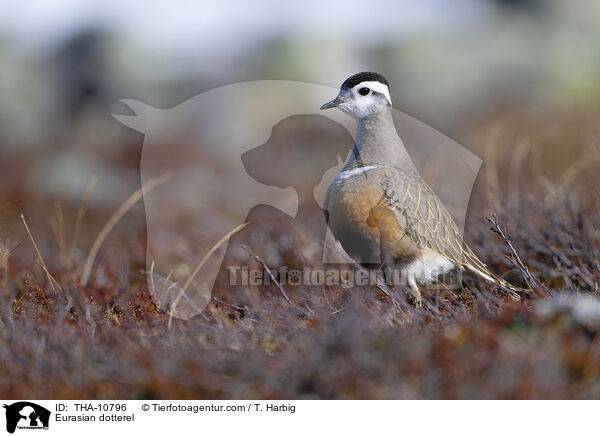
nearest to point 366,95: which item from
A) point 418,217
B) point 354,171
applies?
point 354,171

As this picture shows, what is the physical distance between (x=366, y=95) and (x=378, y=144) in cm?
41

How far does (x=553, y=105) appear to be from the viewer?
573 inches

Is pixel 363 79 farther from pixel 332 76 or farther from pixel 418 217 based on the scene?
pixel 332 76

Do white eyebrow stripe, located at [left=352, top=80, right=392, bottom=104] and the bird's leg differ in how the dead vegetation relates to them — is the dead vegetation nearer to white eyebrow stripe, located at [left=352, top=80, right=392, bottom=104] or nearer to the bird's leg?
the bird's leg

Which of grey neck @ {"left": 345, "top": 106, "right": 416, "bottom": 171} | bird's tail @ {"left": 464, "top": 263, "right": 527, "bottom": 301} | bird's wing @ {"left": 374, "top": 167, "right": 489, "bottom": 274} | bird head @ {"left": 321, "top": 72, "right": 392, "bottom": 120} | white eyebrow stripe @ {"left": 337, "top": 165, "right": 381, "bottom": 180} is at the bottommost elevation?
bird's tail @ {"left": 464, "top": 263, "right": 527, "bottom": 301}

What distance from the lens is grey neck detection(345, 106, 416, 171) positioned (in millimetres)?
5137

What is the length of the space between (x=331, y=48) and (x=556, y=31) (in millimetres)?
7026

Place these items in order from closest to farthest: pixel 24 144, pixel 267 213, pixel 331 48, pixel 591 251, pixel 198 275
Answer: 1. pixel 591 251
2. pixel 198 275
3. pixel 267 213
4. pixel 24 144
5. pixel 331 48

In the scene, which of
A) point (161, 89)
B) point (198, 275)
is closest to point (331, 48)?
point (161, 89)

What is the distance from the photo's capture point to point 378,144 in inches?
204

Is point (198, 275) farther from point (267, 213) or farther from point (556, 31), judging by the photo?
point (556, 31)

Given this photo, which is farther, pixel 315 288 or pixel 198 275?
pixel 198 275

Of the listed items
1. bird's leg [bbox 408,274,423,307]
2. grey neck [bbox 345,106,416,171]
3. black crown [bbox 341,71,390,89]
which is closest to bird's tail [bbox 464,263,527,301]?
bird's leg [bbox 408,274,423,307]

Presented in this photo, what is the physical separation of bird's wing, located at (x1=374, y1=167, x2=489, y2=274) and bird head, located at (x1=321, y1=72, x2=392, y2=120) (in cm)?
55
